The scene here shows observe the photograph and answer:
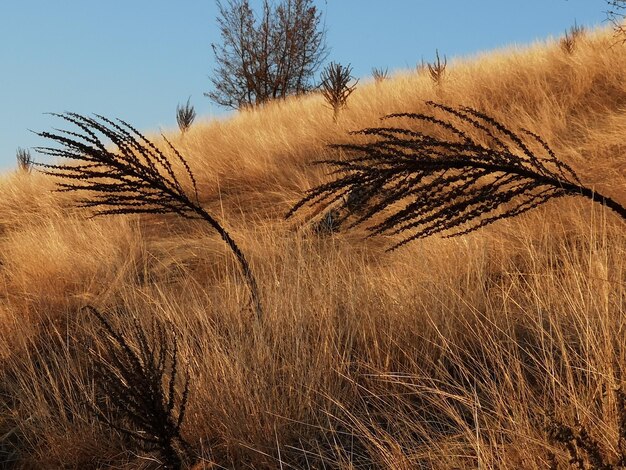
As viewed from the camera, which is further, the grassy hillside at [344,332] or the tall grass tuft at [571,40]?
the tall grass tuft at [571,40]

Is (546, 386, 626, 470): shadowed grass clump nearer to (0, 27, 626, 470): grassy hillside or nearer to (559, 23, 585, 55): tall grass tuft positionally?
(0, 27, 626, 470): grassy hillside

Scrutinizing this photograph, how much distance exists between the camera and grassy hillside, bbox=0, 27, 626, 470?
9.29ft

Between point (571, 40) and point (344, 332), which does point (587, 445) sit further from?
point (571, 40)

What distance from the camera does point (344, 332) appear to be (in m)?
3.88

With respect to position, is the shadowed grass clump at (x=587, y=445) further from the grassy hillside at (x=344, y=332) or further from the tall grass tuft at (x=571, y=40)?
the tall grass tuft at (x=571, y=40)

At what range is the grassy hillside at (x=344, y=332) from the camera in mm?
2832

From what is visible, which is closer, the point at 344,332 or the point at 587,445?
the point at 587,445

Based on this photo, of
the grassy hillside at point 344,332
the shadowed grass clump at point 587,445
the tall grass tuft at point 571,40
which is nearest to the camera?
the shadowed grass clump at point 587,445

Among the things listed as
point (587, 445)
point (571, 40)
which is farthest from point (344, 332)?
point (571, 40)

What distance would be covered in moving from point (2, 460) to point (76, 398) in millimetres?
492

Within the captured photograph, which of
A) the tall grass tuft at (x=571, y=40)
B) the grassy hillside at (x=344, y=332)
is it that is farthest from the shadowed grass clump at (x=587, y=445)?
the tall grass tuft at (x=571, y=40)

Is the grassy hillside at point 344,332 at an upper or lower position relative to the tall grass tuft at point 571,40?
lower

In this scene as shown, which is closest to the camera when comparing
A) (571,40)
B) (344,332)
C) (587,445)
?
(587,445)

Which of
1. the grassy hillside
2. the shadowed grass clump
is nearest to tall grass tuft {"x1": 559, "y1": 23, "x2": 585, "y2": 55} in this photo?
the grassy hillside
